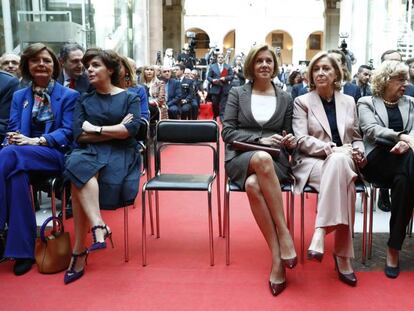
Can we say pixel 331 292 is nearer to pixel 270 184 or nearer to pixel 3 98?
pixel 270 184

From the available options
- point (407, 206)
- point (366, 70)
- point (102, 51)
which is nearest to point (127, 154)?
point (102, 51)

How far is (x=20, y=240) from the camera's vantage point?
3473mm

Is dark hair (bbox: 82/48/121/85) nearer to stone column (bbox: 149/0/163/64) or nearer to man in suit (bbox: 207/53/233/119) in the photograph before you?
man in suit (bbox: 207/53/233/119)

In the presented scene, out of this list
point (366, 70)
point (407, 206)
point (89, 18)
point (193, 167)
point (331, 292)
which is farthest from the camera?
point (89, 18)

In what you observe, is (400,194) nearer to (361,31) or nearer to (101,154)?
(101,154)

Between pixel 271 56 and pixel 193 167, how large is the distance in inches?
152

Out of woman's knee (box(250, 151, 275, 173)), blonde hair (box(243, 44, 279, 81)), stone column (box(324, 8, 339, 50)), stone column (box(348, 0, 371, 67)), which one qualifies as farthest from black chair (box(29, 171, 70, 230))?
stone column (box(324, 8, 339, 50))

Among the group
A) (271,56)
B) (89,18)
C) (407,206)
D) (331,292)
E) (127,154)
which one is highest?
(89,18)

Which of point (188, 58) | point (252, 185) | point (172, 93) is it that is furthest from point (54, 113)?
point (188, 58)

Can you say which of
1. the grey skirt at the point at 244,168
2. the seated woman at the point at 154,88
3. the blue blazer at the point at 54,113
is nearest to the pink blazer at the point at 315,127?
the grey skirt at the point at 244,168

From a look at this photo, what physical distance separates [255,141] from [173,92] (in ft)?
25.5

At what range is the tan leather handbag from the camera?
3.41 m

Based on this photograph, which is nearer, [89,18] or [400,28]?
[89,18]

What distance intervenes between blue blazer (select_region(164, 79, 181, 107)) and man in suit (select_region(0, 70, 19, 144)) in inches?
273
